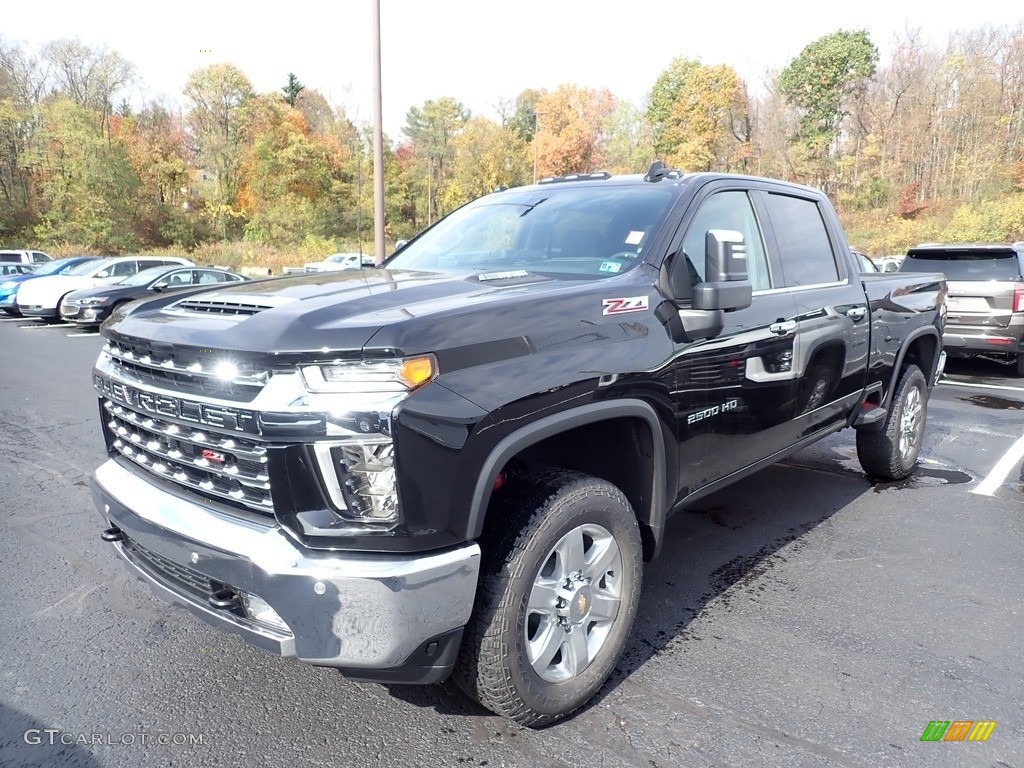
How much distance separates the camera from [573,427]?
245cm

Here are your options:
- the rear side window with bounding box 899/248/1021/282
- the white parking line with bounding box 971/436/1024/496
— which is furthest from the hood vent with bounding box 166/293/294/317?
the rear side window with bounding box 899/248/1021/282

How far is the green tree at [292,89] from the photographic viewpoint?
68.0 m

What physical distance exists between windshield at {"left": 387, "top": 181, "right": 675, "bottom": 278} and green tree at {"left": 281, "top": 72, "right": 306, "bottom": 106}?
70952mm

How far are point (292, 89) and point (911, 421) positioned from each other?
74.4m

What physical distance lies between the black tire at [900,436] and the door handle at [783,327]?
1827 mm

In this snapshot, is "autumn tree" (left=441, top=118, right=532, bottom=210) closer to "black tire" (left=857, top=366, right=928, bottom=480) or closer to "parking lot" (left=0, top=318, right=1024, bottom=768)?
"black tire" (left=857, top=366, right=928, bottom=480)

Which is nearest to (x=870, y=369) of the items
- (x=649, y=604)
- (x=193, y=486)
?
(x=649, y=604)

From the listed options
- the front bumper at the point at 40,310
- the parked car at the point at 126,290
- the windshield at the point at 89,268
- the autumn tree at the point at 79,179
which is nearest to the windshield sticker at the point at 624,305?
the parked car at the point at 126,290

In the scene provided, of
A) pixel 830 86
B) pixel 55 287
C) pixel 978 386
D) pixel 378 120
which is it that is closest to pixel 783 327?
pixel 978 386

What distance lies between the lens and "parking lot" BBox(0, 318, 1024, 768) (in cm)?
240

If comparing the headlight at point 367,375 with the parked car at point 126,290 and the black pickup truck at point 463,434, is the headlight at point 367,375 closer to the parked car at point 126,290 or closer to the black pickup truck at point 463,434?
the black pickup truck at point 463,434

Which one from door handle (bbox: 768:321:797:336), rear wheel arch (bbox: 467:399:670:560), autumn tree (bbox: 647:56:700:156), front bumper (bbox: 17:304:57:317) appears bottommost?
front bumper (bbox: 17:304:57:317)

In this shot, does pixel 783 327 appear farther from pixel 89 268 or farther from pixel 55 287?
pixel 89 268

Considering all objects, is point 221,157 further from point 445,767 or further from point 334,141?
point 445,767
